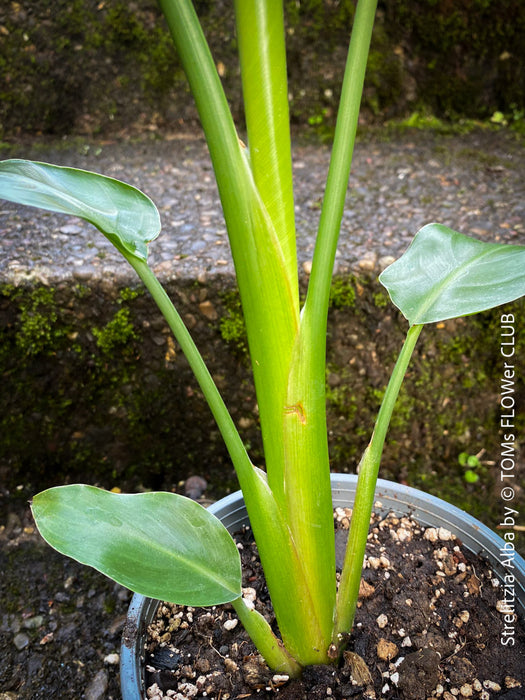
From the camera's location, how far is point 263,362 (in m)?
0.51

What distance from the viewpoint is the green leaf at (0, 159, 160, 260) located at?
19.2 inches

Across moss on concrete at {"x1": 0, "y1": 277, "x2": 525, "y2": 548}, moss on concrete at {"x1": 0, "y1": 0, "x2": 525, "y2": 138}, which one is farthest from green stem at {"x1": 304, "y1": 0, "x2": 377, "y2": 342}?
moss on concrete at {"x1": 0, "y1": 0, "x2": 525, "y2": 138}

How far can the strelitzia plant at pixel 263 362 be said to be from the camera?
0.47m

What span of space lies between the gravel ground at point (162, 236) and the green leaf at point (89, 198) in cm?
40

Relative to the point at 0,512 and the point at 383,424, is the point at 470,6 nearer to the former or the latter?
the point at 383,424

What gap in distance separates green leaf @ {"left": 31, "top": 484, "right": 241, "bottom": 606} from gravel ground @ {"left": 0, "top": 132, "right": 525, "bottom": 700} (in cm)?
44

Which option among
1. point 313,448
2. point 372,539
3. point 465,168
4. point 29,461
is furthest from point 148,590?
point 465,168

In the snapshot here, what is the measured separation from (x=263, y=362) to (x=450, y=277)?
0.78 ft

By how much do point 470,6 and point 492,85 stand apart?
0.60 ft

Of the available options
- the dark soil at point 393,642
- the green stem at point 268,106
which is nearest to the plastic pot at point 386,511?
the dark soil at point 393,642

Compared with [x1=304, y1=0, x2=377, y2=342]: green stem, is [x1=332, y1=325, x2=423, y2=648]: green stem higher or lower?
lower

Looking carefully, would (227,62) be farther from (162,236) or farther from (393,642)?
(393,642)

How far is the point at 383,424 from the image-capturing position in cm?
55

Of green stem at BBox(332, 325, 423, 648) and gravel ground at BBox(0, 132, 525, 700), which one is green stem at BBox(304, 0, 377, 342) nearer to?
green stem at BBox(332, 325, 423, 648)
